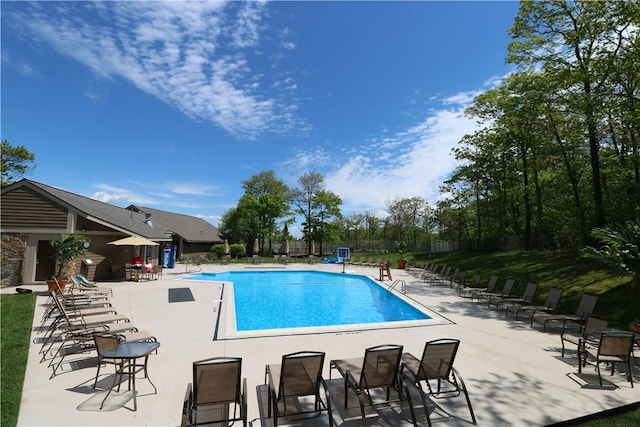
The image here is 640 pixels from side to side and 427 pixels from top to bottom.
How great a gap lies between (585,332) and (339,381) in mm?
5046

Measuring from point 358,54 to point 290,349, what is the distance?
13.5 metres

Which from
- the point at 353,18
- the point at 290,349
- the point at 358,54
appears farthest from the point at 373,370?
the point at 358,54

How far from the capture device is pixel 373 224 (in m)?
51.3

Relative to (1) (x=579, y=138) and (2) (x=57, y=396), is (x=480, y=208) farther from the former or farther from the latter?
(2) (x=57, y=396)

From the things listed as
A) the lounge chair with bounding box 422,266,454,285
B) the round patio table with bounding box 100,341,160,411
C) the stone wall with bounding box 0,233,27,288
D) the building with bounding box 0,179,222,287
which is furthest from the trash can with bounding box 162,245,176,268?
the round patio table with bounding box 100,341,160,411

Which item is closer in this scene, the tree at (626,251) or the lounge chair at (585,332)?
the lounge chair at (585,332)

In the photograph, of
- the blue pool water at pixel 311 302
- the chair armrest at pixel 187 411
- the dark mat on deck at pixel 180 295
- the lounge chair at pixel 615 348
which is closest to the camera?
the chair armrest at pixel 187 411

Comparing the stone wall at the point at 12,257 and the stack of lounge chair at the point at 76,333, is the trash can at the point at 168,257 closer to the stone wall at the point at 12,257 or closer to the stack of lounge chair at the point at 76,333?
the stone wall at the point at 12,257

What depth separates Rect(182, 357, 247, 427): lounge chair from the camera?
338 centimetres

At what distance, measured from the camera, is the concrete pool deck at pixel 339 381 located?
156 inches

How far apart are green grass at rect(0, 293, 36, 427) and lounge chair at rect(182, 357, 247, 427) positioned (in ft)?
7.33

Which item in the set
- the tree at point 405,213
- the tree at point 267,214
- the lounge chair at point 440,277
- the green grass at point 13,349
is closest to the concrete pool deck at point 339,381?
the green grass at point 13,349

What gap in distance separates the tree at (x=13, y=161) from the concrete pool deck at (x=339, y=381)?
1106 inches

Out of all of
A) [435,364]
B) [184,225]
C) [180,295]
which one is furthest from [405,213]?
[435,364]
